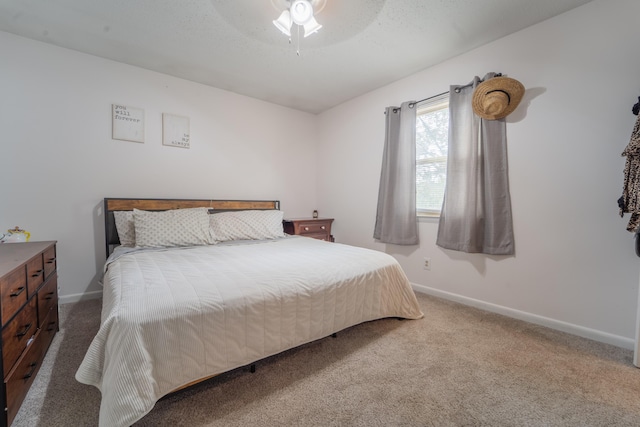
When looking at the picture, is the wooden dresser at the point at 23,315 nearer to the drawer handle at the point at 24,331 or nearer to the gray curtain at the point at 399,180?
the drawer handle at the point at 24,331

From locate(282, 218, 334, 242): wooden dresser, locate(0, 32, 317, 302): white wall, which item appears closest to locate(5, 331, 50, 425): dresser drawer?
locate(0, 32, 317, 302): white wall

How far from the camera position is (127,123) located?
2.71m

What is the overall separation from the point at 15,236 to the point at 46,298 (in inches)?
32.6

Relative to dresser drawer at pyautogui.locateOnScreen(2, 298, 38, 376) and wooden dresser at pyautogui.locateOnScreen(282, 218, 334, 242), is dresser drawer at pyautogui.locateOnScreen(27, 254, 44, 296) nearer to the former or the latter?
dresser drawer at pyautogui.locateOnScreen(2, 298, 38, 376)

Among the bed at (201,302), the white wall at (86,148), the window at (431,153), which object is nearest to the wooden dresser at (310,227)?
the white wall at (86,148)

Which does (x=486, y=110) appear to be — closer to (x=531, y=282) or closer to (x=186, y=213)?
(x=531, y=282)

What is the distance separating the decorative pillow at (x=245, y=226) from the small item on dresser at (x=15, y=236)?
1418 mm

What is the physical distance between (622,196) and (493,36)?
158 centimetres

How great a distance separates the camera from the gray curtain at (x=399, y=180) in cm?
290

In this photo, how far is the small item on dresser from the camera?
204cm

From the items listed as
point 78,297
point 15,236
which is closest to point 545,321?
point 78,297

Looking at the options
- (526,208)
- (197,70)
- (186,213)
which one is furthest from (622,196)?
(197,70)

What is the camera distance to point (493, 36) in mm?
2232

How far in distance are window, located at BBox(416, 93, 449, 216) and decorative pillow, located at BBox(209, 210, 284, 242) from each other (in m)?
1.67
